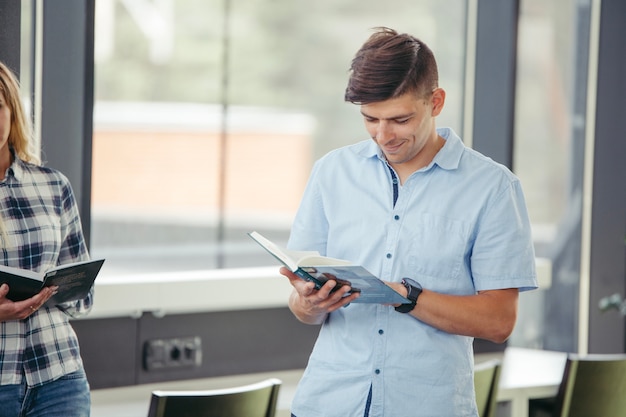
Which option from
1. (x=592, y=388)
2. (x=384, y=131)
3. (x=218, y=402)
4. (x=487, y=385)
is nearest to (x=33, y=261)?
(x=218, y=402)

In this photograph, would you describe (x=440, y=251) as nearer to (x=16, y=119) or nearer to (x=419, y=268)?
(x=419, y=268)

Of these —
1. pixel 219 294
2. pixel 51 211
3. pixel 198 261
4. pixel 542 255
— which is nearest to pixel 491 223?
pixel 51 211

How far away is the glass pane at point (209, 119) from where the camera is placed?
51.6ft

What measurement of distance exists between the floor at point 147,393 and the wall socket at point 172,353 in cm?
7

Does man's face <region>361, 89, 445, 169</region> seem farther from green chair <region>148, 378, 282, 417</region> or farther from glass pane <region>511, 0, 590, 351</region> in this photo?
glass pane <region>511, 0, 590, 351</region>

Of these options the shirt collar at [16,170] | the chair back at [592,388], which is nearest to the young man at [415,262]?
the shirt collar at [16,170]

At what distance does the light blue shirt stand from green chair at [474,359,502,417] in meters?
1.04

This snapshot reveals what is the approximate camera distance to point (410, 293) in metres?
1.86

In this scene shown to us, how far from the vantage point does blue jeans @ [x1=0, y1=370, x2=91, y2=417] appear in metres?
2.20

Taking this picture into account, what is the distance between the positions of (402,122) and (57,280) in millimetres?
892

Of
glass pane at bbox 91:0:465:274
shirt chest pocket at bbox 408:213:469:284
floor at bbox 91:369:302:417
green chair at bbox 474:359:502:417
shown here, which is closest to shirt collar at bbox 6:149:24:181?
floor at bbox 91:369:302:417

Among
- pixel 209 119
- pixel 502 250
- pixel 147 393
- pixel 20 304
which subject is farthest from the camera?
pixel 209 119

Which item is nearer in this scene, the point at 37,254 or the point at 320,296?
the point at 320,296

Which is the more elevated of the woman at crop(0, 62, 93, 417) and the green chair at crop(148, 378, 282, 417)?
the woman at crop(0, 62, 93, 417)
